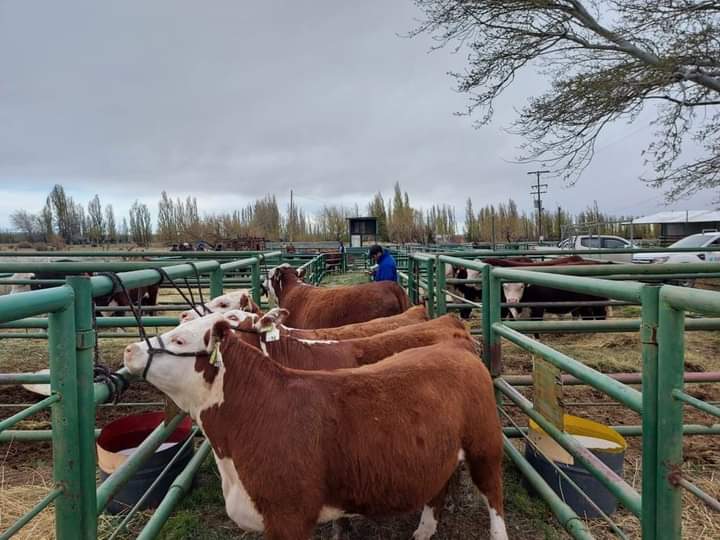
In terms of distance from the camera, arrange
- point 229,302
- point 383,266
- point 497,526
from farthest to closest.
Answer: point 383,266
point 229,302
point 497,526

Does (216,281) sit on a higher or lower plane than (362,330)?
higher

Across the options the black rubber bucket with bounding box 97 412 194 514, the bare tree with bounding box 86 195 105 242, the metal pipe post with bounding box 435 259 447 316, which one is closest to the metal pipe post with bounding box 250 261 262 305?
the black rubber bucket with bounding box 97 412 194 514

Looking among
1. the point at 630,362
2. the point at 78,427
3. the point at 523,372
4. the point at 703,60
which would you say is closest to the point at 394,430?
the point at 78,427

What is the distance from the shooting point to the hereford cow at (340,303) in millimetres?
6234

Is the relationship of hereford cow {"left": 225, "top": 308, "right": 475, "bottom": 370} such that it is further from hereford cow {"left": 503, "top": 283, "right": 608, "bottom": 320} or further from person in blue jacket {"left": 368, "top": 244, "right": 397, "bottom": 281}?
hereford cow {"left": 503, "top": 283, "right": 608, "bottom": 320}

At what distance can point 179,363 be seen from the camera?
2.15 metres

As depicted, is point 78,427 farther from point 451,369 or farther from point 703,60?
point 703,60

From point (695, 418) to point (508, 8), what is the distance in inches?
252

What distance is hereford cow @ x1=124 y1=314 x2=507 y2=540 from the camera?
2068 millimetres

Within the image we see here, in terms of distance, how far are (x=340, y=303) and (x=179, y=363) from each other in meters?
4.23

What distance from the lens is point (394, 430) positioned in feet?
7.28

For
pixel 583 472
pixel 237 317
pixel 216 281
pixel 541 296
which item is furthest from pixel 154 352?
pixel 541 296

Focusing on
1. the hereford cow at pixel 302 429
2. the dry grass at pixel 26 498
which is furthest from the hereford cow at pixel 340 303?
the hereford cow at pixel 302 429

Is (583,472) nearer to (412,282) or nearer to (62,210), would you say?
(412,282)
